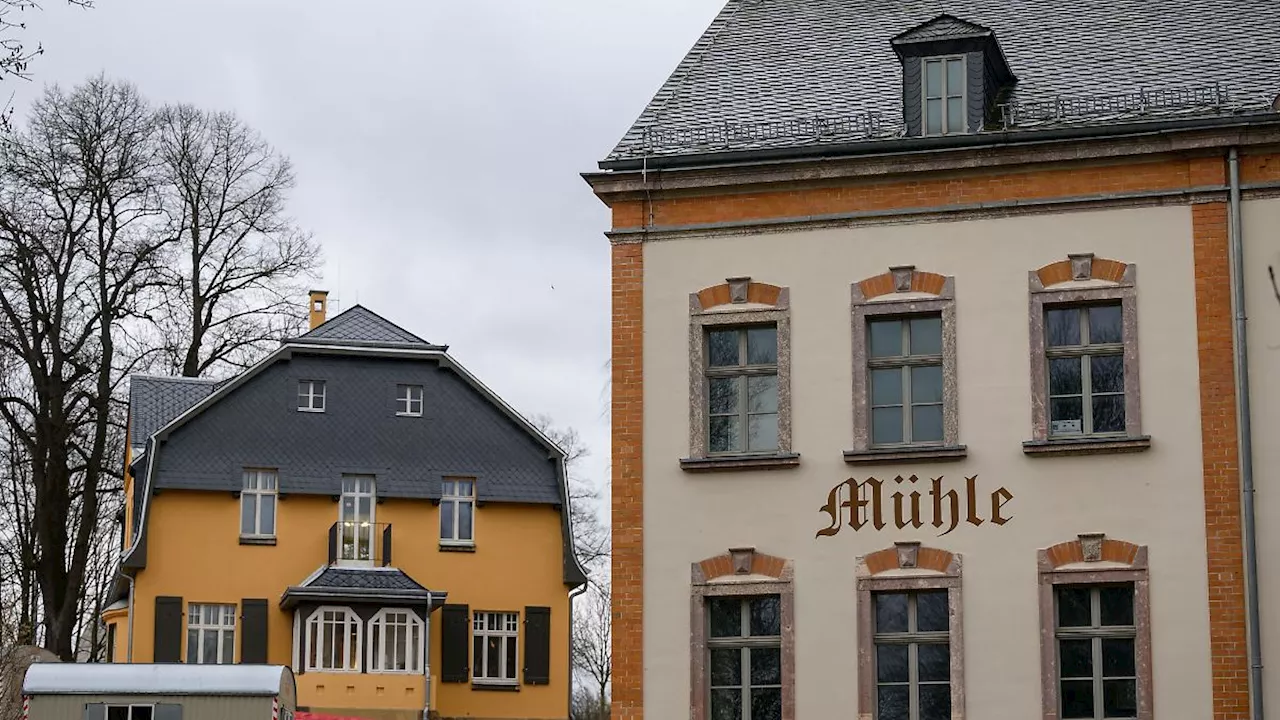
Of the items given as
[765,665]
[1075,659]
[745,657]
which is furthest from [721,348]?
[1075,659]

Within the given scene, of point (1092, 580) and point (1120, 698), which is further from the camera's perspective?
point (1092, 580)

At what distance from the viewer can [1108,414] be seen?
23.0m

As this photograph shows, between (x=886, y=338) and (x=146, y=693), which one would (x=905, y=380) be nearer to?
(x=886, y=338)

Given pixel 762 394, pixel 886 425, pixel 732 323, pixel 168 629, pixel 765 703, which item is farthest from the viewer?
pixel 168 629

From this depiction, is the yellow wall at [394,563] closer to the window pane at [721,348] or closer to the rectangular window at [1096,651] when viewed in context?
the window pane at [721,348]

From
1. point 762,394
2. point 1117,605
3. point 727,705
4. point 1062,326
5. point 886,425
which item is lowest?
point 727,705

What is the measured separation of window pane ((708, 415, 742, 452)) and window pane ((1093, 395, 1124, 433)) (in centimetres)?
397

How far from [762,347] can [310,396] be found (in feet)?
83.2

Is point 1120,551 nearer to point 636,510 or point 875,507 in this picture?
point 875,507

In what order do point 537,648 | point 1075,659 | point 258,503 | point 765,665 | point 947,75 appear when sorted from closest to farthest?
point 1075,659, point 765,665, point 947,75, point 258,503, point 537,648

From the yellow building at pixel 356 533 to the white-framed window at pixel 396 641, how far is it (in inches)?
1.4

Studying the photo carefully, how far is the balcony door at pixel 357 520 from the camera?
46.8 meters

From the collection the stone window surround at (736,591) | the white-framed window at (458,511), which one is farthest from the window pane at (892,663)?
the white-framed window at (458,511)

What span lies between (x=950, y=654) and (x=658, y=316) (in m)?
5.11
